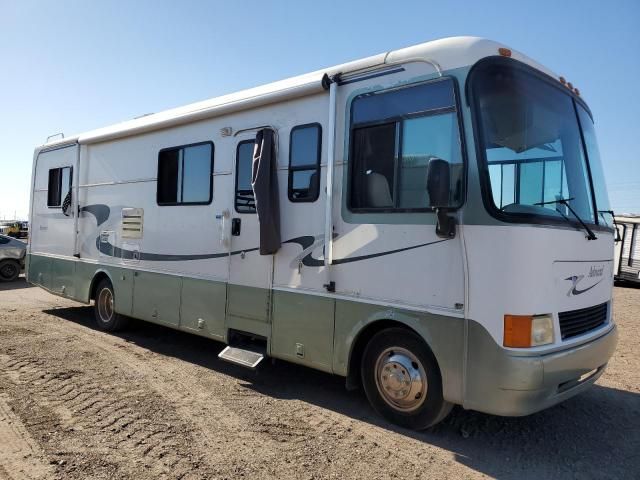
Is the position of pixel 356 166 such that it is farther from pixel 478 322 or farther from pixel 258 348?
pixel 258 348

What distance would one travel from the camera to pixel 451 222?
374 centimetres

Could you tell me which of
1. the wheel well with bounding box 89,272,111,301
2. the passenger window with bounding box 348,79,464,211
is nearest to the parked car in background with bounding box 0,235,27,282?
the wheel well with bounding box 89,272,111,301

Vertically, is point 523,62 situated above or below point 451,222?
above

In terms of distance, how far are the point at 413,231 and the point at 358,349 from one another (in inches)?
48.4

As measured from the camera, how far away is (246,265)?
17.8 feet

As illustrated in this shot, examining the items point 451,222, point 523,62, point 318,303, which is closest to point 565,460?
point 451,222

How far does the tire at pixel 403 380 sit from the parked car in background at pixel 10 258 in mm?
13778

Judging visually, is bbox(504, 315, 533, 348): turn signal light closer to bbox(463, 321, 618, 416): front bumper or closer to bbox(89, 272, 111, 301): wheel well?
bbox(463, 321, 618, 416): front bumper

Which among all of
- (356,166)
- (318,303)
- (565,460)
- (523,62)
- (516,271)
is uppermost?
(523,62)

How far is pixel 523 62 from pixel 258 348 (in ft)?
12.3

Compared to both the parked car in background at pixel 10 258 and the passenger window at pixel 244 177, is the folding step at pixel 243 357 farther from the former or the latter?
the parked car in background at pixel 10 258

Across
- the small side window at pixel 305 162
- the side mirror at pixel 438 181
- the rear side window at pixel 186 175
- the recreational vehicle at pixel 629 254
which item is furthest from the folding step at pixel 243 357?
the recreational vehicle at pixel 629 254

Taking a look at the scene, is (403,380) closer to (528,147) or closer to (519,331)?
(519,331)

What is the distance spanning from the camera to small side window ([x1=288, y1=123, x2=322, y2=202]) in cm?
480
